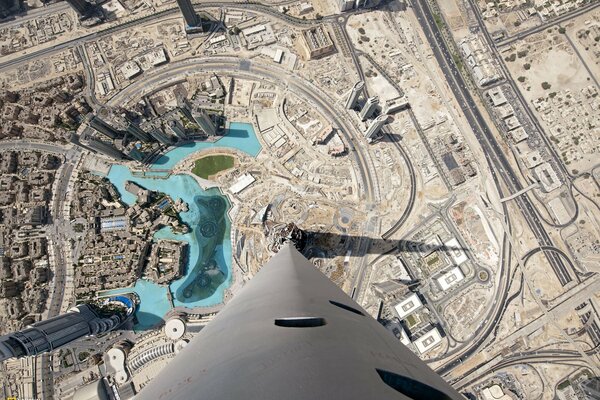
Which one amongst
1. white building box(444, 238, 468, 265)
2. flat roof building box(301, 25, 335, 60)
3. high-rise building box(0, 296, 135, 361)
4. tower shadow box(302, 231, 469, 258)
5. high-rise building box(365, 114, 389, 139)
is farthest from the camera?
flat roof building box(301, 25, 335, 60)

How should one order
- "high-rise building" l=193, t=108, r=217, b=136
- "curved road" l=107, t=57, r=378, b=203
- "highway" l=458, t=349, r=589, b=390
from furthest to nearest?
1. "curved road" l=107, t=57, r=378, b=203
2. "highway" l=458, t=349, r=589, b=390
3. "high-rise building" l=193, t=108, r=217, b=136

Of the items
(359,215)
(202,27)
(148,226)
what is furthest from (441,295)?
(202,27)

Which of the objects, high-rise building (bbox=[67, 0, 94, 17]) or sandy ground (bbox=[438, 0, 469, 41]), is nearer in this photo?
high-rise building (bbox=[67, 0, 94, 17])

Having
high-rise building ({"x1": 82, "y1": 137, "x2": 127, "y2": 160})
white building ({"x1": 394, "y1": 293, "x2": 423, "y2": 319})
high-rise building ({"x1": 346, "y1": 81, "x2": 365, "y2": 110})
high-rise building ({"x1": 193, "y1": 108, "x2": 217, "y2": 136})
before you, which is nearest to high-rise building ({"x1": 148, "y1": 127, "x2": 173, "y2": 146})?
high-rise building ({"x1": 193, "y1": 108, "x2": 217, "y2": 136})

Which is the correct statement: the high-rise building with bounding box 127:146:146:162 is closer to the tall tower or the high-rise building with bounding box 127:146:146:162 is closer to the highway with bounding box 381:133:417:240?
the highway with bounding box 381:133:417:240

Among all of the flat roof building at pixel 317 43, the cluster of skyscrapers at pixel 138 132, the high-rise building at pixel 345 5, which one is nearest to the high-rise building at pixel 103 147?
the cluster of skyscrapers at pixel 138 132

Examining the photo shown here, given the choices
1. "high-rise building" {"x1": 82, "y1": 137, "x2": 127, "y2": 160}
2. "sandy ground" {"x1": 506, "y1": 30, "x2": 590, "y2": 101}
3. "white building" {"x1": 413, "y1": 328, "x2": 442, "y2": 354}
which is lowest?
"white building" {"x1": 413, "y1": 328, "x2": 442, "y2": 354}
